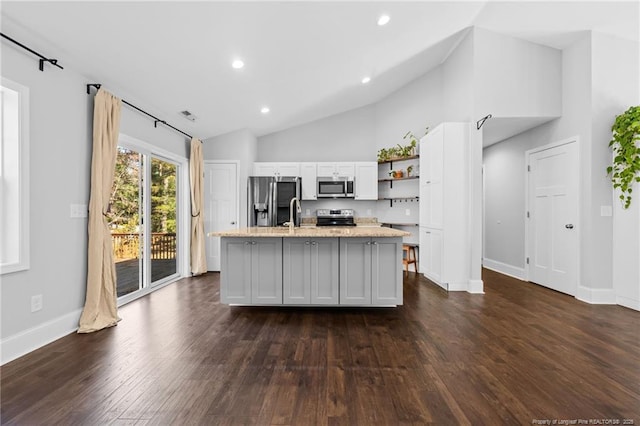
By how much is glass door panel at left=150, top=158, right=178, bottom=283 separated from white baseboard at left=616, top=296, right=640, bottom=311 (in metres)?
6.17

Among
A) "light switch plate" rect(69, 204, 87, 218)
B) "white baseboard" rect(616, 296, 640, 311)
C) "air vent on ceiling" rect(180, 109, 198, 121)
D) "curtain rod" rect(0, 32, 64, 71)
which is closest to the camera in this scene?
"curtain rod" rect(0, 32, 64, 71)

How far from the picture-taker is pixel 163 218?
15.3 ft

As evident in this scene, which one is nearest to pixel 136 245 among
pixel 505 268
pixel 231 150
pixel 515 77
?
pixel 231 150

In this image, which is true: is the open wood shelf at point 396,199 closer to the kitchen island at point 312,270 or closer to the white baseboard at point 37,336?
the kitchen island at point 312,270

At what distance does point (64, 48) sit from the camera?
7.99ft

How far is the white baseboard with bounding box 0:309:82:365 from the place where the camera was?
2.18 meters

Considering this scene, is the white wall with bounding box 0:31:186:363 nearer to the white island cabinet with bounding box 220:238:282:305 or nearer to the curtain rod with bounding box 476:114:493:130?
the white island cabinet with bounding box 220:238:282:305

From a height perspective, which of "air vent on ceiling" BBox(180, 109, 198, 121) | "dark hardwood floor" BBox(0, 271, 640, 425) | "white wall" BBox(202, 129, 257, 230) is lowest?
"dark hardwood floor" BBox(0, 271, 640, 425)

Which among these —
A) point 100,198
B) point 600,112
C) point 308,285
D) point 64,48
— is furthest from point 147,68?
point 600,112

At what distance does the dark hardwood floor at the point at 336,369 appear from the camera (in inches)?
64.4

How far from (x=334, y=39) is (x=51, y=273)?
370 centimetres

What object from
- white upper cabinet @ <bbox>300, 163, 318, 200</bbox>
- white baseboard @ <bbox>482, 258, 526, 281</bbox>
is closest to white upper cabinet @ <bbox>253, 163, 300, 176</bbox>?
white upper cabinet @ <bbox>300, 163, 318, 200</bbox>

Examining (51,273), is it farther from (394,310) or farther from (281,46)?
(394,310)

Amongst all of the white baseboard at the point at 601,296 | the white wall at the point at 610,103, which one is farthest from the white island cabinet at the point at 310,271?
the white wall at the point at 610,103
